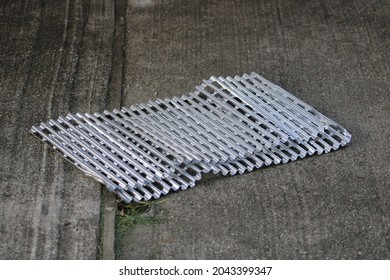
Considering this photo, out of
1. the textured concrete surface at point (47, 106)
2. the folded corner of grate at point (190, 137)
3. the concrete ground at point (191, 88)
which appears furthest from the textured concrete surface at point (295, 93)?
the textured concrete surface at point (47, 106)

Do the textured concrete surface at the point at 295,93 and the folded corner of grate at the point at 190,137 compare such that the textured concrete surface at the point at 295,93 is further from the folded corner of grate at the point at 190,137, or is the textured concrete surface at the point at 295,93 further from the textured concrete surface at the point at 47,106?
the textured concrete surface at the point at 47,106

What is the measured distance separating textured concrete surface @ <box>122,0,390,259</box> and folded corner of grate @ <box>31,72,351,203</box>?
0.11 metres

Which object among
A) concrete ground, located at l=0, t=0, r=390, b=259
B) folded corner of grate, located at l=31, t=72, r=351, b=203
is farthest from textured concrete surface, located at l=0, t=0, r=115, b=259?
folded corner of grate, located at l=31, t=72, r=351, b=203

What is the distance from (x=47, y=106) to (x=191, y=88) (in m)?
0.94

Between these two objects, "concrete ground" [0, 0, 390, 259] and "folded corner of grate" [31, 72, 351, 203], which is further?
"folded corner of grate" [31, 72, 351, 203]

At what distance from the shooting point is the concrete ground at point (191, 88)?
4.71 meters

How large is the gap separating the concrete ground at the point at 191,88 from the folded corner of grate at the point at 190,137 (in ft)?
0.29

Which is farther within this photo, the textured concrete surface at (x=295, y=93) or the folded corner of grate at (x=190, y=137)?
the folded corner of grate at (x=190, y=137)

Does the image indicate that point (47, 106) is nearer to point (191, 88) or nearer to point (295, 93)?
point (191, 88)

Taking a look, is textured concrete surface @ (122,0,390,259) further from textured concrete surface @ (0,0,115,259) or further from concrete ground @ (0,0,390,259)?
textured concrete surface @ (0,0,115,259)

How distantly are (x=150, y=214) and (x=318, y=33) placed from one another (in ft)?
8.21

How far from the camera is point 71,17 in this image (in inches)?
279

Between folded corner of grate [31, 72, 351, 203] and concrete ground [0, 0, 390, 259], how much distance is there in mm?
87

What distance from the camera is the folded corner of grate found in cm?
514
